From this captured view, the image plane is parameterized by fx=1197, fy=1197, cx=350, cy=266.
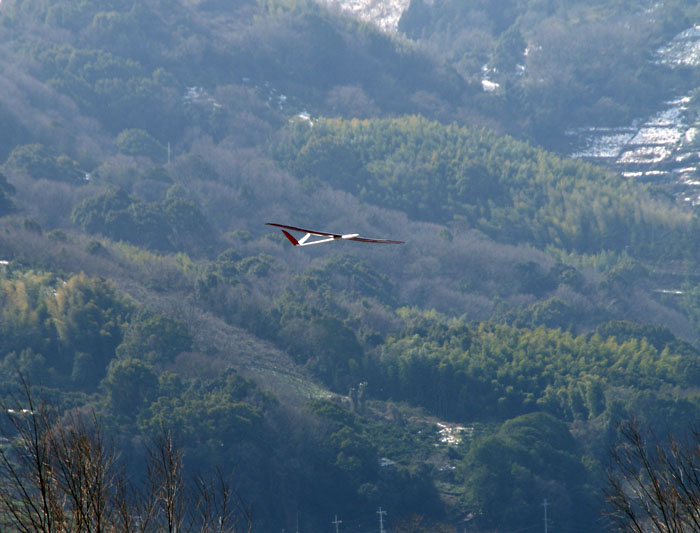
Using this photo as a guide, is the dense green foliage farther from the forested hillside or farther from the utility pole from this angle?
the utility pole

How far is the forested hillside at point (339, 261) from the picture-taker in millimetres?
76312

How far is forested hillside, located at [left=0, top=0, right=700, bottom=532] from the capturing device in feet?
250

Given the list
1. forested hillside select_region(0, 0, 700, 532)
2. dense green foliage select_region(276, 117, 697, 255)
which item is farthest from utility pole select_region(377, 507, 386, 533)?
dense green foliage select_region(276, 117, 697, 255)

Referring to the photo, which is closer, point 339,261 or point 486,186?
point 339,261

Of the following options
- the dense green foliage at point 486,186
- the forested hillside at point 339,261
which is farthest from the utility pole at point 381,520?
the dense green foliage at point 486,186

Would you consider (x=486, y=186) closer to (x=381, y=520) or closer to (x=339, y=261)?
(x=339, y=261)

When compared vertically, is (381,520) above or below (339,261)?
below


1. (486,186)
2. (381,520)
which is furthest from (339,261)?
(381,520)

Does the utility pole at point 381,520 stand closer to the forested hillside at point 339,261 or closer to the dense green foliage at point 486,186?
the forested hillside at point 339,261

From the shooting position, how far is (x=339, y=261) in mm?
124250

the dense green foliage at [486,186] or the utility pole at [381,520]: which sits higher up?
the dense green foliage at [486,186]

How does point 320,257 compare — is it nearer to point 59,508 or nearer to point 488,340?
point 488,340

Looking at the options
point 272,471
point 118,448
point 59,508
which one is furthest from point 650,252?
point 59,508

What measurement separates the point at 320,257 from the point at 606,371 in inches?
1681
